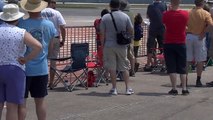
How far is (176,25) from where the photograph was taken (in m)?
11.2

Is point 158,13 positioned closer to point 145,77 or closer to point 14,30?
point 145,77

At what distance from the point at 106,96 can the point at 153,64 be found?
174 inches

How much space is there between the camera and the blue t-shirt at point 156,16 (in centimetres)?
1507

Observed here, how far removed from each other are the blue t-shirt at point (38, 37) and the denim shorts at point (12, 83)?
2.15 feet

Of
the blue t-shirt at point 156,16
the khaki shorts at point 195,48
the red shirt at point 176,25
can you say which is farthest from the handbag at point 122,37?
the blue t-shirt at point 156,16

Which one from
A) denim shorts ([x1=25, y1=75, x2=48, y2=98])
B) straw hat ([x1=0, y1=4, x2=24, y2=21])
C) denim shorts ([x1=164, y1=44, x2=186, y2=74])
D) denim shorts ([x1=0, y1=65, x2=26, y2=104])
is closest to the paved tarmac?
denim shorts ([x1=164, y1=44, x2=186, y2=74])

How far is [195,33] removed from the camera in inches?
494

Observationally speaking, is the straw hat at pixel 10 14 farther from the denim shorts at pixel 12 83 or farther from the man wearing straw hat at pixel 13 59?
the denim shorts at pixel 12 83

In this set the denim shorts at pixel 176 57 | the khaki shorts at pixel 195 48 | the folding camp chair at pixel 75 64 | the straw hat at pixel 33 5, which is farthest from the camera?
the khaki shorts at pixel 195 48

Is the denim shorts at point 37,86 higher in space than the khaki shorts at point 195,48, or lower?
higher

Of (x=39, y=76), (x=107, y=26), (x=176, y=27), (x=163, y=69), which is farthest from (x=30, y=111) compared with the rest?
(x=163, y=69)

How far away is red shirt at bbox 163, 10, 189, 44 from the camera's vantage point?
11.2 meters

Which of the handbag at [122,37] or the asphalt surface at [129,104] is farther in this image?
the handbag at [122,37]

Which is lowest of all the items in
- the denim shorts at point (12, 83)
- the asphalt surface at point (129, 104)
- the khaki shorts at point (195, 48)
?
the asphalt surface at point (129, 104)
